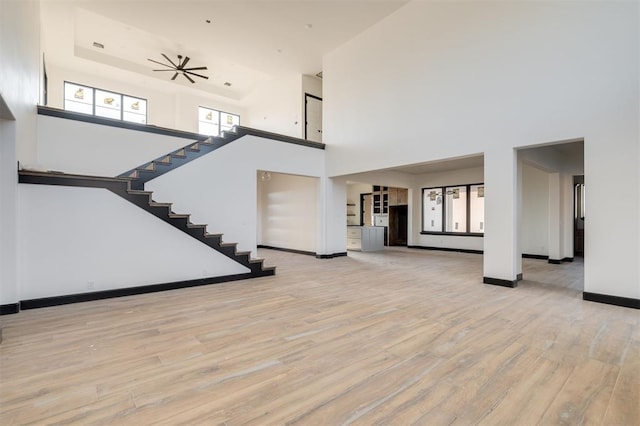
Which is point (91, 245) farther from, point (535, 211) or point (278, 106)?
point (535, 211)

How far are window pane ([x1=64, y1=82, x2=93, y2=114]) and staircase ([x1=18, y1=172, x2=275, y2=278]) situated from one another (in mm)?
7536

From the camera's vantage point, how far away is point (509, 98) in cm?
526

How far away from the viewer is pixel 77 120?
6.08m

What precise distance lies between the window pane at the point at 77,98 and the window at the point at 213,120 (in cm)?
362

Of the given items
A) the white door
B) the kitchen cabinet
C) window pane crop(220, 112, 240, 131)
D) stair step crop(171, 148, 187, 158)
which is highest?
window pane crop(220, 112, 240, 131)

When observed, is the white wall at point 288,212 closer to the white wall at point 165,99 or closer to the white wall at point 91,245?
the white wall at point 165,99

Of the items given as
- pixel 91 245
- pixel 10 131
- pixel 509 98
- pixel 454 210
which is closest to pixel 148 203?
pixel 91 245

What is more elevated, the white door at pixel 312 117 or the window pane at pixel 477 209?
the white door at pixel 312 117

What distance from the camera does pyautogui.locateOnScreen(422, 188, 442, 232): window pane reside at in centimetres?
1152

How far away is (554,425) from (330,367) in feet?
4.75

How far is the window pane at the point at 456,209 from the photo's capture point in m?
10.8

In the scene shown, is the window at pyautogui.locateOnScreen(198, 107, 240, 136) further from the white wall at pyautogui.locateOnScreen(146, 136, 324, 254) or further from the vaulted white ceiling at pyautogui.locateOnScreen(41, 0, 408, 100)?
the white wall at pyautogui.locateOnScreen(146, 136, 324, 254)

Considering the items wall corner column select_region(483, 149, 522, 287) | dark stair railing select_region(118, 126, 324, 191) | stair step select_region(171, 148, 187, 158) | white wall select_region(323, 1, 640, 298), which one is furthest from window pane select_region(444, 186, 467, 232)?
stair step select_region(171, 148, 187, 158)

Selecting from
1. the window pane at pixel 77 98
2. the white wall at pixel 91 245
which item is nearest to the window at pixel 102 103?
the window pane at pixel 77 98
